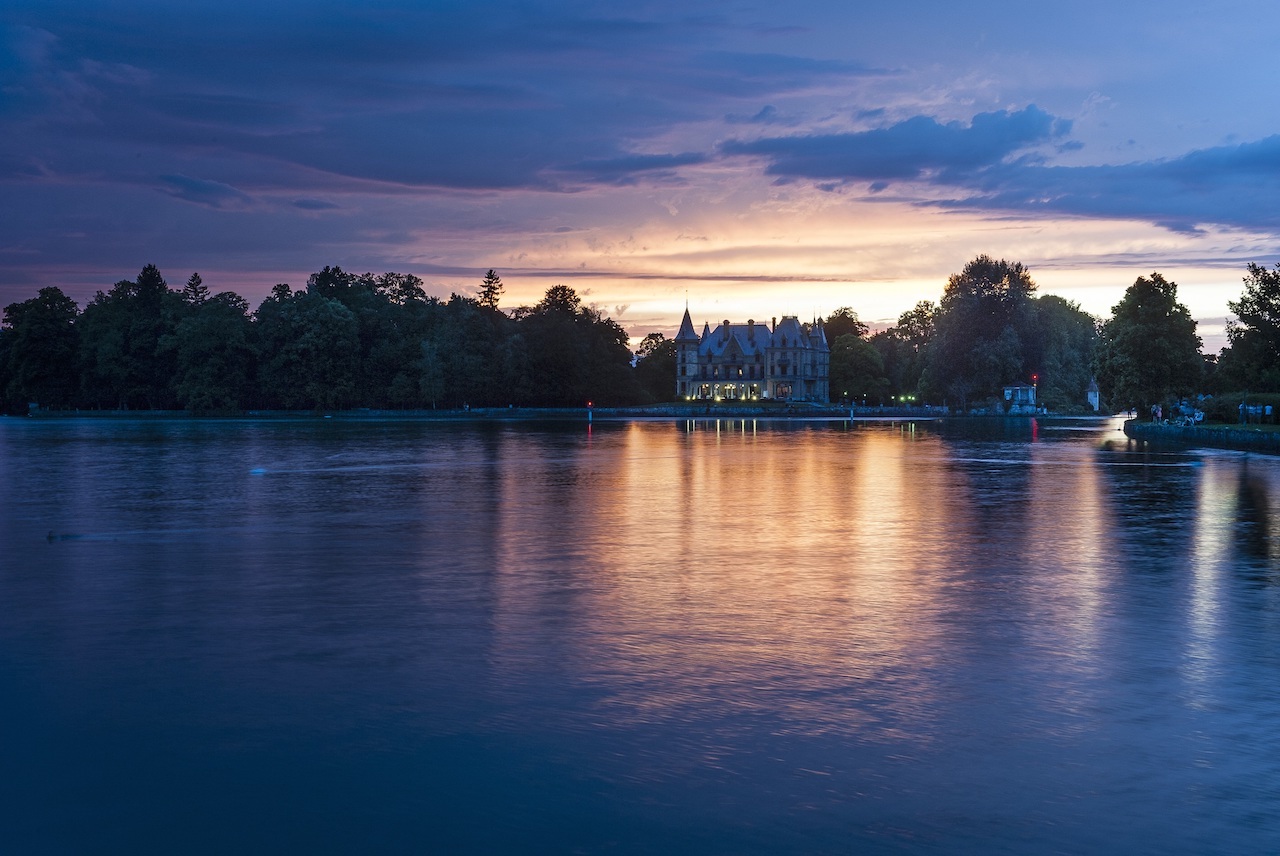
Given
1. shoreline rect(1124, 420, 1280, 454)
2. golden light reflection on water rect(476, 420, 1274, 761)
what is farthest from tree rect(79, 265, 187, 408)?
golden light reflection on water rect(476, 420, 1274, 761)

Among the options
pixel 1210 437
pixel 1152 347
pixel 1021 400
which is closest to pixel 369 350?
pixel 1021 400

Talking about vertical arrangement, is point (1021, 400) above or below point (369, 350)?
below

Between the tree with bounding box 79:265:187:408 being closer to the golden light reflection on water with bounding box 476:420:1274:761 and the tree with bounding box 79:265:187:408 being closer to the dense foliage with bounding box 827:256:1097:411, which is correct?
the dense foliage with bounding box 827:256:1097:411

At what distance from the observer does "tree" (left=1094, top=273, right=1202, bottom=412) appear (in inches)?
3340

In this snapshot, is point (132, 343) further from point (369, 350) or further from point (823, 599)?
point (823, 599)

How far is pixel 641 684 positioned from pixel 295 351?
5244 inches

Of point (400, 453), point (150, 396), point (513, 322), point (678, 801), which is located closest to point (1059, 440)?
point (400, 453)

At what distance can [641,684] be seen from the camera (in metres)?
11.3

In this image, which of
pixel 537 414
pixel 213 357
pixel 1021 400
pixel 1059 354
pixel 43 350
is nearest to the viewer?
pixel 213 357

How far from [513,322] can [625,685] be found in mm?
151145

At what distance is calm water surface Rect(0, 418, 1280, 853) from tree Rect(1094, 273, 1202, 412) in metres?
63.6

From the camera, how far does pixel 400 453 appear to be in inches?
2287

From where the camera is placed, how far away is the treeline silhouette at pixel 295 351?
139750mm

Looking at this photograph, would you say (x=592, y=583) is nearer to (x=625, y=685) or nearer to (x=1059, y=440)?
(x=625, y=685)
